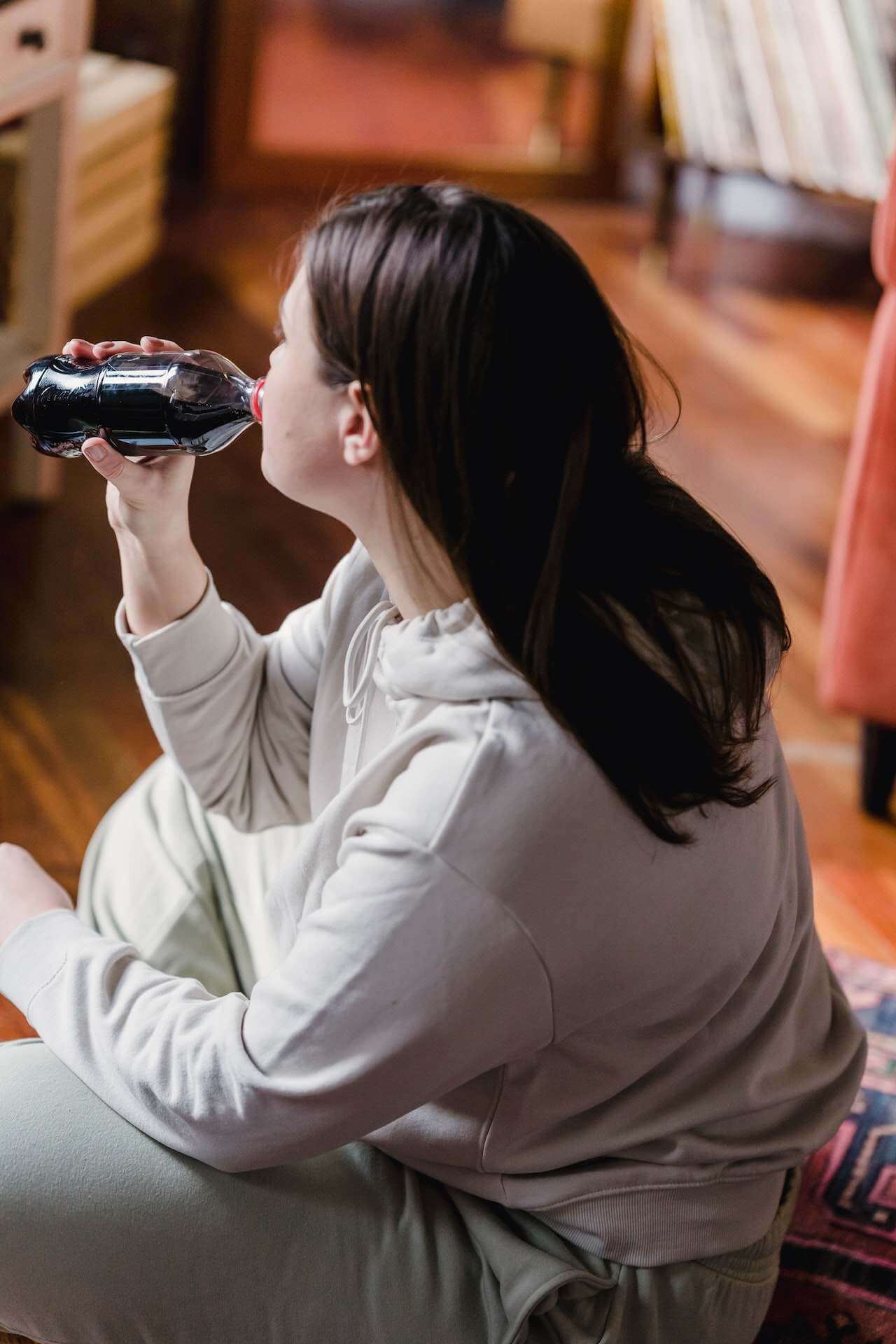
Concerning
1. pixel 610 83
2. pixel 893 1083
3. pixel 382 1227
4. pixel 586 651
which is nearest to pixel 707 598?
pixel 586 651

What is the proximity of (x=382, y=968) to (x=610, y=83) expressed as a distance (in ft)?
11.4

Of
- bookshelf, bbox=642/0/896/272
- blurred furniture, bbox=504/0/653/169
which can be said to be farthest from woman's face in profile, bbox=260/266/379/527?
blurred furniture, bbox=504/0/653/169

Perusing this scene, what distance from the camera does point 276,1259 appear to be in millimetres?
877

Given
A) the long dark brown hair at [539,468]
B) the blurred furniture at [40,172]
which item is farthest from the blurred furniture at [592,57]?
the long dark brown hair at [539,468]

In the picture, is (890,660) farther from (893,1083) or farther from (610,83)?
(610,83)

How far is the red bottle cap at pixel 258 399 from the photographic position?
0.87m

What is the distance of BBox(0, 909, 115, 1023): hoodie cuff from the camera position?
0.91 metres

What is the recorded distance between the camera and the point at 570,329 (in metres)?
0.75

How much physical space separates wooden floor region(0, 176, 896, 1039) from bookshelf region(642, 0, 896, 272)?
1.00ft

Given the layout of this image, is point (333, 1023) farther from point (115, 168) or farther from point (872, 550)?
point (115, 168)

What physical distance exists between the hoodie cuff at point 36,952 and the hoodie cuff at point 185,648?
19 cm

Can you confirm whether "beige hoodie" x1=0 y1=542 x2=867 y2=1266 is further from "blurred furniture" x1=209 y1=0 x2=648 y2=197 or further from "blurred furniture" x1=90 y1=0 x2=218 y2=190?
"blurred furniture" x1=209 y1=0 x2=648 y2=197

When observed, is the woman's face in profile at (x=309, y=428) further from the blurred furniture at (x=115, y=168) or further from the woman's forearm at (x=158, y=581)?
the blurred furniture at (x=115, y=168)

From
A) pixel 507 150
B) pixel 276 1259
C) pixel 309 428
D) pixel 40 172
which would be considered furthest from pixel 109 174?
pixel 276 1259
